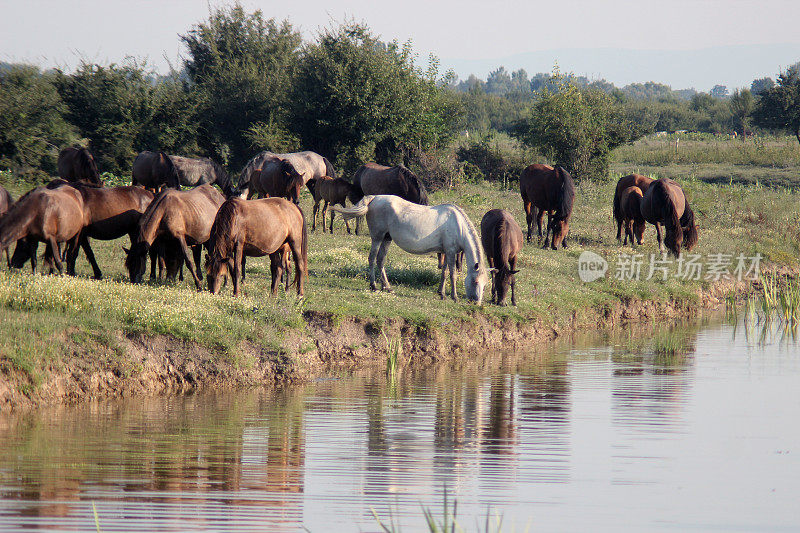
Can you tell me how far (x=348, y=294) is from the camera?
1486cm

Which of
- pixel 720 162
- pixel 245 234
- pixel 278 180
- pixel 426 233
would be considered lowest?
pixel 245 234

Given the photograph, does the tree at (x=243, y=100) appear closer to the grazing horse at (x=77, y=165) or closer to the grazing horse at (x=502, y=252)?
the grazing horse at (x=77, y=165)

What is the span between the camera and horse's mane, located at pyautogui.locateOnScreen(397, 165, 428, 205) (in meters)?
21.0

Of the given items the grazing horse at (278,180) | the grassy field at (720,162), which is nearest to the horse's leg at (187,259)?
the grazing horse at (278,180)

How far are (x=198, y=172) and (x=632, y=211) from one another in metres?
12.4

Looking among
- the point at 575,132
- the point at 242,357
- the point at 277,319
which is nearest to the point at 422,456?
the point at 242,357

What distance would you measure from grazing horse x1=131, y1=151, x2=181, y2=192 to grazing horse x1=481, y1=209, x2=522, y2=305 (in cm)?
1032

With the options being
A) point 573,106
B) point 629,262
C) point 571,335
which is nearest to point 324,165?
point 629,262

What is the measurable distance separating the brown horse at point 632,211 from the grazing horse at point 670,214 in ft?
1.48

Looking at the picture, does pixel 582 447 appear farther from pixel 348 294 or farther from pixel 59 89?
pixel 59 89

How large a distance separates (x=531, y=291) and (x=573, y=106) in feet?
70.4

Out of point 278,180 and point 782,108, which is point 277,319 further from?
point 782,108

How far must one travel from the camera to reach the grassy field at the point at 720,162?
4461 cm

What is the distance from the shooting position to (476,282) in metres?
15.2
